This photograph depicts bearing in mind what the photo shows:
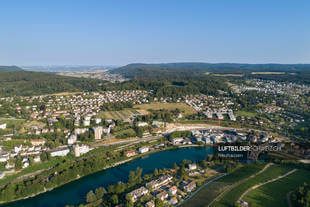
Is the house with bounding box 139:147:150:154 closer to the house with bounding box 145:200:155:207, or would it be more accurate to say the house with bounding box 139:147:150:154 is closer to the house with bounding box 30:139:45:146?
the house with bounding box 145:200:155:207

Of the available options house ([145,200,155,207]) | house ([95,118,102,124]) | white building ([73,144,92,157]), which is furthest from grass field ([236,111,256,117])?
house ([145,200,155,207])

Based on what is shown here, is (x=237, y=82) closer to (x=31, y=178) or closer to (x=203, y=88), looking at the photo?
(x=203, y=88)

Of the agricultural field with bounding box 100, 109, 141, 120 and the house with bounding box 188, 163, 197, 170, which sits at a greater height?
the agricultural field with bounding box 100, 109, 141, 120

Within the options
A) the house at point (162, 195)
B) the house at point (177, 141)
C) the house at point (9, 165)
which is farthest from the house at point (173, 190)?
the house at point (9, 165)

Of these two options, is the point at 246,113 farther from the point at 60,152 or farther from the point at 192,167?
the point at 60,152

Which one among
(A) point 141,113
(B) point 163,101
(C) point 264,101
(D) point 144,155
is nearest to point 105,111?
(A) point 141,113

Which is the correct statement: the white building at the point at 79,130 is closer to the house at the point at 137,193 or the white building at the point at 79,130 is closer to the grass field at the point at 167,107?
the grass field at the point at 167,107
